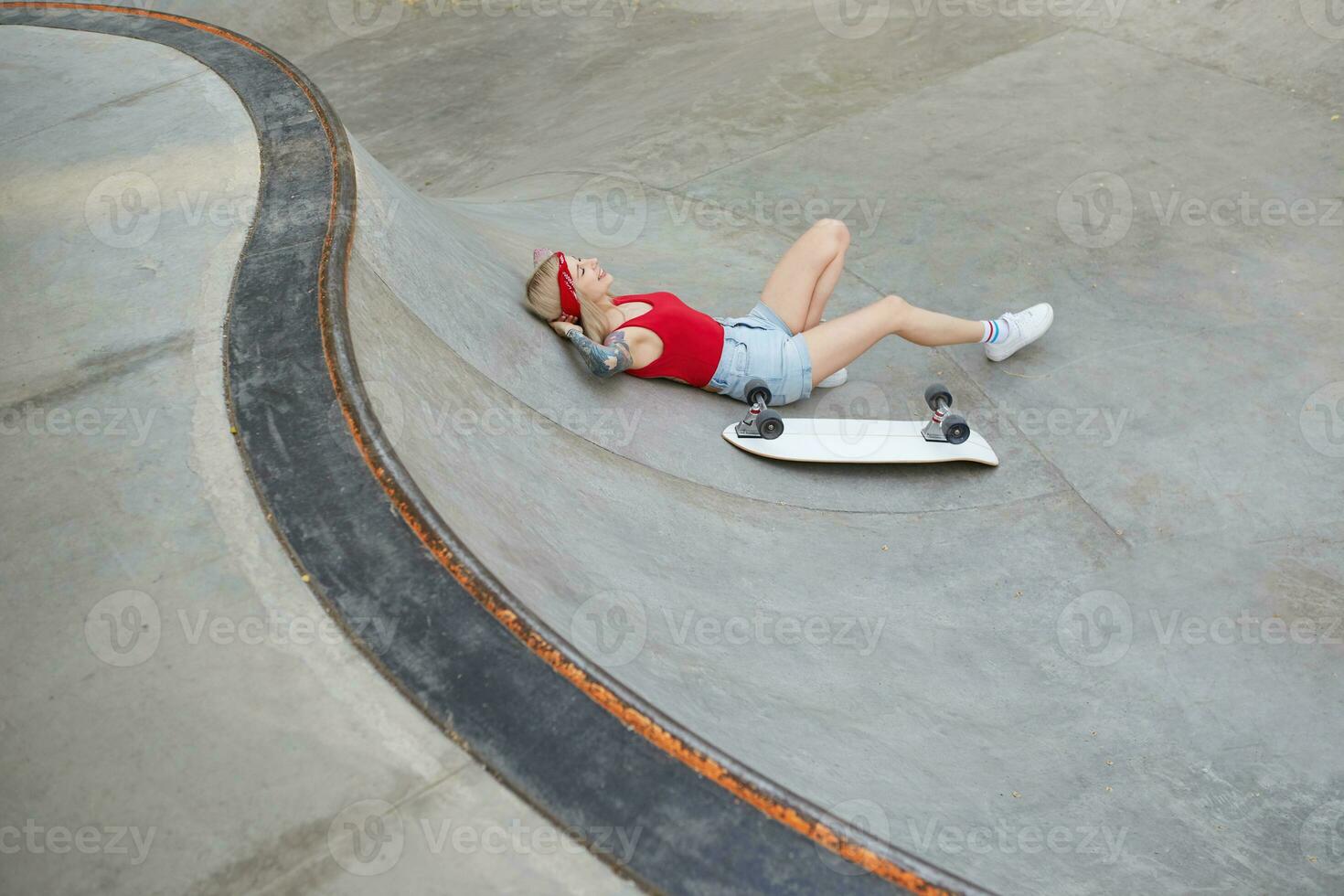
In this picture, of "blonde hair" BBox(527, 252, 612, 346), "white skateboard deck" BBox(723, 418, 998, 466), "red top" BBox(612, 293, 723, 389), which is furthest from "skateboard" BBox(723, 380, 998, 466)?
"blonde hair" BBox(527, 252, 612, 346)

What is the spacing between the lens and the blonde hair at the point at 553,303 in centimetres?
432

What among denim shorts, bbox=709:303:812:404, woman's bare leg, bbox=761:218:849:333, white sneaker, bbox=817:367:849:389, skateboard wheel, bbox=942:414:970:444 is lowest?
white sneaker, bbox=817:367:849:389

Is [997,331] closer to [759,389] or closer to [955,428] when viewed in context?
[955,428]

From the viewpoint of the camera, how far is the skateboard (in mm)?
4492

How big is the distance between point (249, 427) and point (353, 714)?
125 cm

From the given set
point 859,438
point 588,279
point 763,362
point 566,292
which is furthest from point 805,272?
point 566,292

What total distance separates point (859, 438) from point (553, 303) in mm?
1613

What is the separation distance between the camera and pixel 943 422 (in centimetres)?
451

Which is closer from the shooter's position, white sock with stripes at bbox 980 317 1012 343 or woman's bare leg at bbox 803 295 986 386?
woman's bare leg at bbox 803 295 986 386

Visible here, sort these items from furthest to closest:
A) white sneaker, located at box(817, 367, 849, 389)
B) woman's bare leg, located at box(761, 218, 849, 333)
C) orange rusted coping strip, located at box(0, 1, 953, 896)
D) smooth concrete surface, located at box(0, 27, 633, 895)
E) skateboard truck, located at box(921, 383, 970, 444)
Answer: white sneaker, located at box(817, 367, 849, 389) → woman's bare leg, located at box(761, 218, 849, 333) → skateboard truck, located at box(921, 383, 970, 444) → orange rusted coping strip, located at box(0, 1, 953, 896) → smooth concrete surface, located at box(0, 27, 633, 895)

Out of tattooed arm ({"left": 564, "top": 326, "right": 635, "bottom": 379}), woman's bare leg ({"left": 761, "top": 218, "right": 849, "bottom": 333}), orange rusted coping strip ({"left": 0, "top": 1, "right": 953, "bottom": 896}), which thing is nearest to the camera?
orange rusted coping strip ({"left": 0, "top": 1, "right": 953, "bottom": 896})

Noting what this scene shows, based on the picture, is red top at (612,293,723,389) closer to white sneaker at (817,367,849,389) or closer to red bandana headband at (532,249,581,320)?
red bandana headband at (532,249,581,320)

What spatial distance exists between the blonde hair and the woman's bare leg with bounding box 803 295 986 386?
1068 millimetres

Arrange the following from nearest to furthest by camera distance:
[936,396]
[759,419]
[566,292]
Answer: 1. [566,292]
2. [759,419]
3. [936,396]
